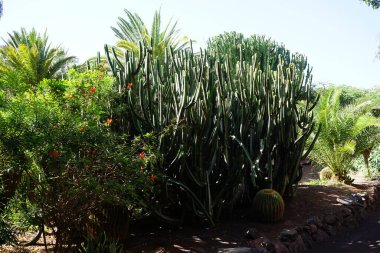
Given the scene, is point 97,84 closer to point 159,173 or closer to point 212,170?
point 159,173

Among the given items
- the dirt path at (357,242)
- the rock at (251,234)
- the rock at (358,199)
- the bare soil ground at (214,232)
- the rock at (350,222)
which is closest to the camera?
the bare soil ground at (214,232)

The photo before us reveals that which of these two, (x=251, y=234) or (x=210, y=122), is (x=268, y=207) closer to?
(x=251, y=234)

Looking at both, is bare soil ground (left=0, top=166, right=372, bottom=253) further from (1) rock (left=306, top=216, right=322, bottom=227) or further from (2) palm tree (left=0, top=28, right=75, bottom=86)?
(2) palm tree (left=0, top=28, right=75, bottom=86)

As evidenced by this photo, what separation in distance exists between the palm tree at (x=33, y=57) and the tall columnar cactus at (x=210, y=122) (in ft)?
32.2

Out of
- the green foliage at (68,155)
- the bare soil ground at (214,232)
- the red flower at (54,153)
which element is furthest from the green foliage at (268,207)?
the red flower at (54,153)

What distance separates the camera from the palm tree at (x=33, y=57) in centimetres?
1627

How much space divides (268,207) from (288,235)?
60 cm

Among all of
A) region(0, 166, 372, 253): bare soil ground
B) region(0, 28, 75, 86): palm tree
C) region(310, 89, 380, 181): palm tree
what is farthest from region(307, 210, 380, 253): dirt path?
region(0, 28, 75, 86): palm tree

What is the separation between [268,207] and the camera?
686 cm

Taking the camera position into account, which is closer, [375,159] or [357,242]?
[357,242]

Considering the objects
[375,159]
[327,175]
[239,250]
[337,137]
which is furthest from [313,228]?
[375,159]

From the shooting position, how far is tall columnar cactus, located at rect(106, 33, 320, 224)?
6094 mm

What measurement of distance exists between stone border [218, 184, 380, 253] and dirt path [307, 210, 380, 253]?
0.45ft

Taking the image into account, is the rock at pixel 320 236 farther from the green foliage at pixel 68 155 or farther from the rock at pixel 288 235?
Result: the green foliage at pixel 68 155
